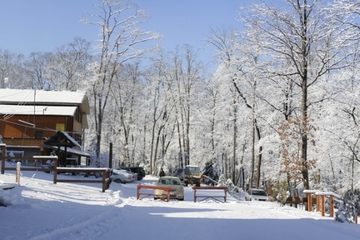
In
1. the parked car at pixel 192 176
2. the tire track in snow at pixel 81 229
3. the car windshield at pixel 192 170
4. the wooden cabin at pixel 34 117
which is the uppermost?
the wooden cabin at pixel 34 117

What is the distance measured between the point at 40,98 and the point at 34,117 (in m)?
4.18

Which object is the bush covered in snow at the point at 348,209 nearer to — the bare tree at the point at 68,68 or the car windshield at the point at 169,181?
the car windshield at the point at 169,181

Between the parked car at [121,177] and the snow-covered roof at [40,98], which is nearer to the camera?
the parked car at [121,177]

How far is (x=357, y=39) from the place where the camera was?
49.8 feet

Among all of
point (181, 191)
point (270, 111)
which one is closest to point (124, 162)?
point (270, 111)

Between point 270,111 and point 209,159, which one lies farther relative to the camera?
point 209,159

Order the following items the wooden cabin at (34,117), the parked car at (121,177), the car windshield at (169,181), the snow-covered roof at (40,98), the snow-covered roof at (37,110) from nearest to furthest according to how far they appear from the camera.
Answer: the car windshield at (169,181)
the parked car at (121,177)
the wooden cabin at (34,117)
the snow-covered roof at (37,110)
the snow-covered roof at (40,98)

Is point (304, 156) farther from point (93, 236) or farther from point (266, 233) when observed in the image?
point (93, 236)

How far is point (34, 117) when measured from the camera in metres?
44.1

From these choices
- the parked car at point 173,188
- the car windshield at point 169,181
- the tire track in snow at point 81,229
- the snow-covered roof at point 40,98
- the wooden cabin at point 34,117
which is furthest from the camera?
the snow-covered roof at point 40,98

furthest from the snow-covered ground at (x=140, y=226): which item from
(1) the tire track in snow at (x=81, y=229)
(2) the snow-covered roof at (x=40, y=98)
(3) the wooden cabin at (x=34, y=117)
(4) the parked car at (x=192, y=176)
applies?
(4) the parked car at (x=192, y=176)

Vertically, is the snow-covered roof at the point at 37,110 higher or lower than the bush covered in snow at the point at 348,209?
higher

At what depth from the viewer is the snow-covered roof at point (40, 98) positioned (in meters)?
46.8

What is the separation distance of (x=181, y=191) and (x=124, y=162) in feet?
147
